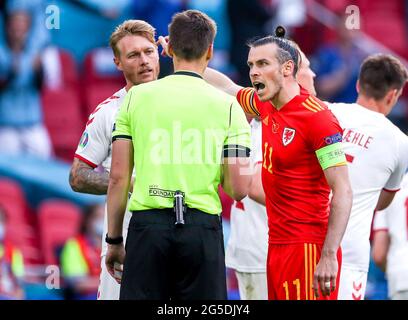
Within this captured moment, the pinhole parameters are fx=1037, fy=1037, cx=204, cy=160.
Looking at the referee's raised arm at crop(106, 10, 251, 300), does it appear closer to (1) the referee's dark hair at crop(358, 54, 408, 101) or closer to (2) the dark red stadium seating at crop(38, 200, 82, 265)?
(1) the referee's dark hair at crop(358, 54, 408, 101)

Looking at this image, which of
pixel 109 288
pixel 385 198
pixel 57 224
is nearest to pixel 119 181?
pixel 109 288

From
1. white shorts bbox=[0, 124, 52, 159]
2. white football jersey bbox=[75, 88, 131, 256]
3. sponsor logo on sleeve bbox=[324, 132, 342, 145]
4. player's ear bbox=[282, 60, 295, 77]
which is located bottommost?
sponsor logo on sleeve bbox=[324, 132, 342, 145]

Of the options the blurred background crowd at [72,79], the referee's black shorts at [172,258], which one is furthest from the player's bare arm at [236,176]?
the blurred background crowd at [72,79]

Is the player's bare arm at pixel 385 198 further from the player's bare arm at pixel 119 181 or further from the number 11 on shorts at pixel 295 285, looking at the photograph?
the player's bare arm at pixel 119 181

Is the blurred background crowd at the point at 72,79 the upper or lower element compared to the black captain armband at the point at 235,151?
upper

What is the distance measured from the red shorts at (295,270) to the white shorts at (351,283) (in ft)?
2.61

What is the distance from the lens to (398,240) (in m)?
8.85

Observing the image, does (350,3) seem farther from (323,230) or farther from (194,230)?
(194,230)

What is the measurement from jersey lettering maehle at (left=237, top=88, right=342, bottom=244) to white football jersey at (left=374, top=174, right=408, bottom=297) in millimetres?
2272

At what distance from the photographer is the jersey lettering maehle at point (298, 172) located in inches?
256

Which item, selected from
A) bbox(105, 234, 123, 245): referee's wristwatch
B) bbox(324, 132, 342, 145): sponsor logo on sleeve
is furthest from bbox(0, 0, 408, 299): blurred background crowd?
bbox(105, 234, 123, 245): referee's wristwatch

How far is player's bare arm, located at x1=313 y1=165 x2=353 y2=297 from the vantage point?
6254 millimetres

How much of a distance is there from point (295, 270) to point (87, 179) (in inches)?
60.7
